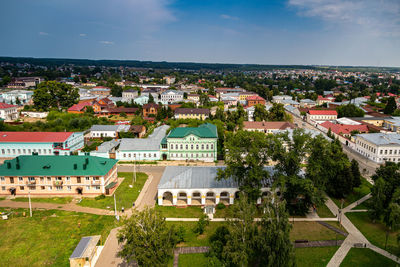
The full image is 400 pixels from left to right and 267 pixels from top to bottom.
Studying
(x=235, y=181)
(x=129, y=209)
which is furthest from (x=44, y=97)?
(x=235, y=181)

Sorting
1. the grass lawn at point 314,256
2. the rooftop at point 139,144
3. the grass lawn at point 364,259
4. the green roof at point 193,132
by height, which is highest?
the green roof at point 193,132

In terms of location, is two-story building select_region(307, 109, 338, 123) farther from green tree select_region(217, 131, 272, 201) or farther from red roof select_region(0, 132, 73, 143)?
red roof select_region(0, 132, 73, 143)

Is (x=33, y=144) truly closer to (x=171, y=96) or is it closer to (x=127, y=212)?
(x=127, y=212)

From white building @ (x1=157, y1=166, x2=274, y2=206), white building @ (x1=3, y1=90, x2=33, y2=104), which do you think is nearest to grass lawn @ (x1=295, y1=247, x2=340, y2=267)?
white building @ (x1=157, y1=166, x2=274, y2=206)

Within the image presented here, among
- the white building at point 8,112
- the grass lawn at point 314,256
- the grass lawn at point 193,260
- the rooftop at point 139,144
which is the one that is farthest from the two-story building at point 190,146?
the white building at point 8,112

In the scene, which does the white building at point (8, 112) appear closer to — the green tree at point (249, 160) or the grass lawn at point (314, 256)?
the green tree at point (249, 160)
